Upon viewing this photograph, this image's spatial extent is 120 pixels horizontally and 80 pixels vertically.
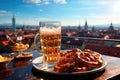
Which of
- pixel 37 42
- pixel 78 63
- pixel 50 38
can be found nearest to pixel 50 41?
pixel 50 38

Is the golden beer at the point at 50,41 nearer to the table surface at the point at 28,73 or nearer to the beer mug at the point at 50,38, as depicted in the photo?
the beer mug at the point at 50,38

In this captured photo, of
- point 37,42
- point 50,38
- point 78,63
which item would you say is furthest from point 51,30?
point 78,63

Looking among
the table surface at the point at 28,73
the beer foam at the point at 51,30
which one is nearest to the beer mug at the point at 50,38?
the beer foam at the point at 51,30

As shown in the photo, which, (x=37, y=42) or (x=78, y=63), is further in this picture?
(x=37, y=42)

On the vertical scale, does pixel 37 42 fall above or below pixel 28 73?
above

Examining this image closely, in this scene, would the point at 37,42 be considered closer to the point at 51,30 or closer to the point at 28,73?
the point at 51,30

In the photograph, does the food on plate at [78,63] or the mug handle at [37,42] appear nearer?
the food on plate at [78,63]

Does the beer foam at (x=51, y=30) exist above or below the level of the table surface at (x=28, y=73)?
above

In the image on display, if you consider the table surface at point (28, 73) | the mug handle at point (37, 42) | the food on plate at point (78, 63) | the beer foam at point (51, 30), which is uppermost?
the beer foam at point (51, 30)

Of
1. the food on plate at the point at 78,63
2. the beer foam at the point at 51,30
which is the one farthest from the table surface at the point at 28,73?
the beer foam at the point at 51,30
